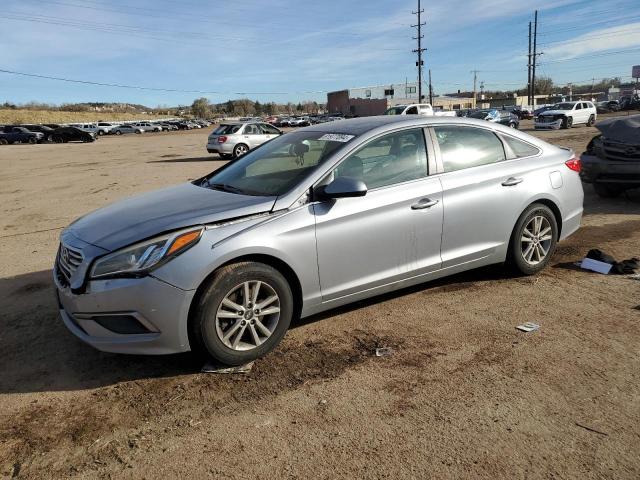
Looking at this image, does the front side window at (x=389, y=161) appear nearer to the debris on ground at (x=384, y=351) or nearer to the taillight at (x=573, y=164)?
the debris on ground at (x=384, y=351)

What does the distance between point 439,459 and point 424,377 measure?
0.79 m

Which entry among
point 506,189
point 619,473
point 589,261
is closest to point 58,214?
point 506,189

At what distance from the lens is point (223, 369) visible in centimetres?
344

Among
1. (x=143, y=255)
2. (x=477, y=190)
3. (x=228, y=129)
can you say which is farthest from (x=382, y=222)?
(x=228, y=129)

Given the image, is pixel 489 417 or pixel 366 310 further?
pixel 366 310

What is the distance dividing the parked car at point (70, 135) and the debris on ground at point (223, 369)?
48080 millimetres

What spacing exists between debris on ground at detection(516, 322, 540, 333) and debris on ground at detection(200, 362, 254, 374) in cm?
209

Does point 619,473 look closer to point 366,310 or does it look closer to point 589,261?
point 366,310

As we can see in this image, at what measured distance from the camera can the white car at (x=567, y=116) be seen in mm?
33438

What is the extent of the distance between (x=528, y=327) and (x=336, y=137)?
2156mm

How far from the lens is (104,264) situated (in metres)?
3.22

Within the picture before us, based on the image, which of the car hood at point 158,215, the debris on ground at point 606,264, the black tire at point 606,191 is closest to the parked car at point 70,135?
the black tire at point 606,191

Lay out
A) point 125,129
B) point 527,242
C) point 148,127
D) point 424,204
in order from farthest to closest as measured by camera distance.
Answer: point 148,127 → point 125,129 → point 527,242 → point 424,204

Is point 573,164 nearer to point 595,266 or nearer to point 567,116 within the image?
point 595,266
